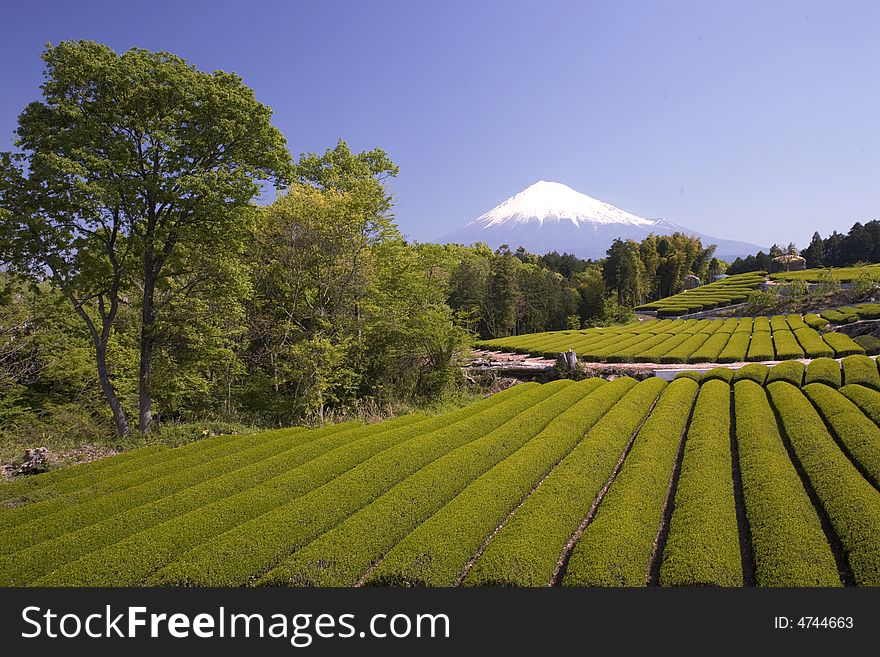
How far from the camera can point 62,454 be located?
42.4ft

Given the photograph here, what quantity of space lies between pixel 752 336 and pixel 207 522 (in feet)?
145

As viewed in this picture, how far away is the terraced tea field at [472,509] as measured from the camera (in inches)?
288

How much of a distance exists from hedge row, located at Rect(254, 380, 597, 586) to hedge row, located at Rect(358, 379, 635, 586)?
16.4 inches

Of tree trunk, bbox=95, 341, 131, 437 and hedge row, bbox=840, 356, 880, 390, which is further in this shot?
hedge row, bbox=840, 356, 880, 390

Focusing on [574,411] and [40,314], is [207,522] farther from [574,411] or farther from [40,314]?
[40,314]

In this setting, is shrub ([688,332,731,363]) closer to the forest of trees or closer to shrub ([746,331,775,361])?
shrub ([746,331,775,361])

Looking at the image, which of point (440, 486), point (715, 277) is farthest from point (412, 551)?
point (715, 277)

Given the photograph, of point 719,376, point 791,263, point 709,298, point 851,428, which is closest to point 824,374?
point 719,376

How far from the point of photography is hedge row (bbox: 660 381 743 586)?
7.36 m

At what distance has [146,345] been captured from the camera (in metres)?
14.7

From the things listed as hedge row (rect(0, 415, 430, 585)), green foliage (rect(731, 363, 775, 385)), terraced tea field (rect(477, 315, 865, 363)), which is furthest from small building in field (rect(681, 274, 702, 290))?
hedge row (rect(0, 415, 430, 585))

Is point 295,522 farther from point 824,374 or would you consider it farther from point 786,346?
point 786,346

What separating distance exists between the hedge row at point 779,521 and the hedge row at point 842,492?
0.34m

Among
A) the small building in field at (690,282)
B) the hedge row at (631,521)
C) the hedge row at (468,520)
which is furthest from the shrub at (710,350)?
the small building in field at (690,282)
